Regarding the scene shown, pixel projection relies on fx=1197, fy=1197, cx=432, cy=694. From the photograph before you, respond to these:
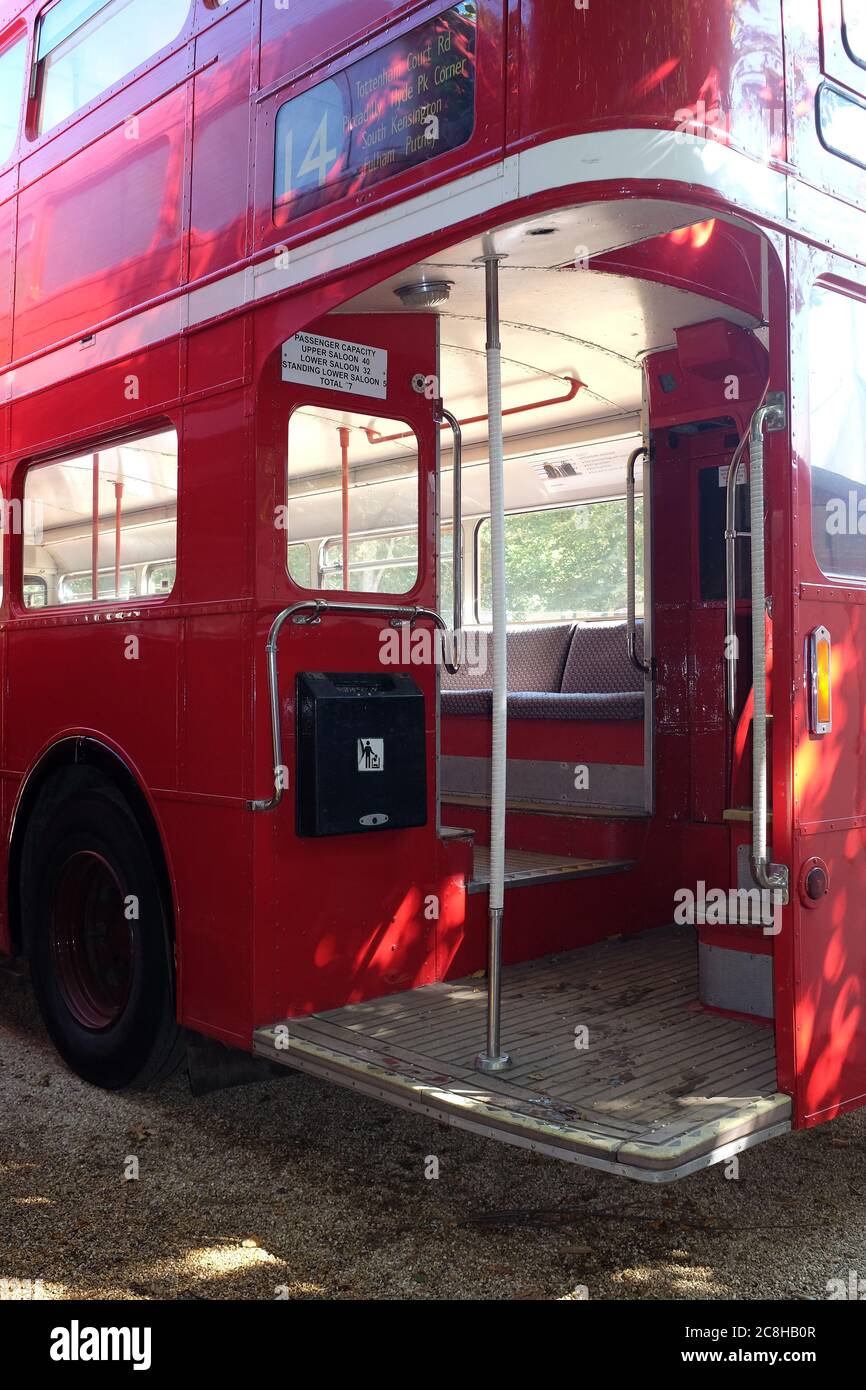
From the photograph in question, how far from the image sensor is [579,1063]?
9.93 feet

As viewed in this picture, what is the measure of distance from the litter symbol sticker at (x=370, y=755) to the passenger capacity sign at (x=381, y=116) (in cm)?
148

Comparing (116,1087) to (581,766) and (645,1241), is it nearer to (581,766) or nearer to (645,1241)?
(645,1241)

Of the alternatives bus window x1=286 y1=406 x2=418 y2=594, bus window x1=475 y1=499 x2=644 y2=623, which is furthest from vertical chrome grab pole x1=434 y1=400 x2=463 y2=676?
bus window x1=475 y1=499 x2=644 y2=623

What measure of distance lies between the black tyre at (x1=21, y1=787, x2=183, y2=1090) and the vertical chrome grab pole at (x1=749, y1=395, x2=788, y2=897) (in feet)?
6.17

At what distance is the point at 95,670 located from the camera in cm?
407

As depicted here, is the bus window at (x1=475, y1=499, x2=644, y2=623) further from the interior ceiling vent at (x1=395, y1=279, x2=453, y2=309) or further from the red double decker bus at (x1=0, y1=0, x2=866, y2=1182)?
the interior ceiling vent at (x1=395, y1=279, x2=453, y2=309)

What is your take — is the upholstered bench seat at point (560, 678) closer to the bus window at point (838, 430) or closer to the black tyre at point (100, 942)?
the bus window at point (838, 430)

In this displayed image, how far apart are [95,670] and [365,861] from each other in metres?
1.23

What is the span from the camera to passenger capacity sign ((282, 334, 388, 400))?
3443mm

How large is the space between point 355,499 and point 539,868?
5.30ft

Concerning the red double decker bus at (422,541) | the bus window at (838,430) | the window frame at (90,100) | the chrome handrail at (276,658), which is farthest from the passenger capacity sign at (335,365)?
the bus window at (838,430)

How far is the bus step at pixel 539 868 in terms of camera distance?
4.18 m

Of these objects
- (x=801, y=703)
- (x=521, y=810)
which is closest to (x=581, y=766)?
(x=521, y=810)

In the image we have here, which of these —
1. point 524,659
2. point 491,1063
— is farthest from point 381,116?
point 524,659
